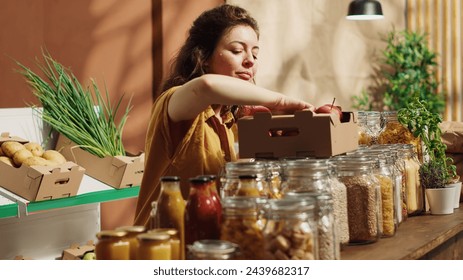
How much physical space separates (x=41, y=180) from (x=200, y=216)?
1511 mm

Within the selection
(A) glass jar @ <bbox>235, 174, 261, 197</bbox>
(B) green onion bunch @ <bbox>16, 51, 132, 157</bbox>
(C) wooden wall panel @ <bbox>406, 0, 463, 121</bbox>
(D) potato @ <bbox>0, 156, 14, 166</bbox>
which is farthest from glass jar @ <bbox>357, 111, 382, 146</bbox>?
(C) wooden wall panel @ <bbox>406, 0, 463, 121</bbox>

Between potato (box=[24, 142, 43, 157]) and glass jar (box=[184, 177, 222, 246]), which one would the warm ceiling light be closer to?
potato (box=[24, 142, 43, 157])

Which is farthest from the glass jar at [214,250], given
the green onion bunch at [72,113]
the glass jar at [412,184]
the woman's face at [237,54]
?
the green onion bunch at [72,113]

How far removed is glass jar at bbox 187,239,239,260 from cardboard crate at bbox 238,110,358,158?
0.57 metres

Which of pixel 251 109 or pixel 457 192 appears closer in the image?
pixel 251 109

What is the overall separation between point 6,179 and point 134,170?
60 cm

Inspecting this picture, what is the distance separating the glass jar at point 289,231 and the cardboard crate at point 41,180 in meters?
1.67

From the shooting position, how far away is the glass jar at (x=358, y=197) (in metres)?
1.71

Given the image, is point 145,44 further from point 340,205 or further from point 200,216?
point 200,216

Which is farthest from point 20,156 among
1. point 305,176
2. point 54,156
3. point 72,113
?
point 305,176

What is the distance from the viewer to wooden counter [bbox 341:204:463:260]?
1619 mm

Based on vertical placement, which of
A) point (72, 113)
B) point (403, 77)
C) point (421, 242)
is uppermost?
point (403, 77)

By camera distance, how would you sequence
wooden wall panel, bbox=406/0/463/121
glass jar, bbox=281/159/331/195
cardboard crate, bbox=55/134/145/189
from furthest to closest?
wooden wall panel, bbox=406/0/463/121 → cardboard crate, bbox=55/134/145/189 → glass jar, bbox=281/159/331/195

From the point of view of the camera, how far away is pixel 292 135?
180 centimetres
